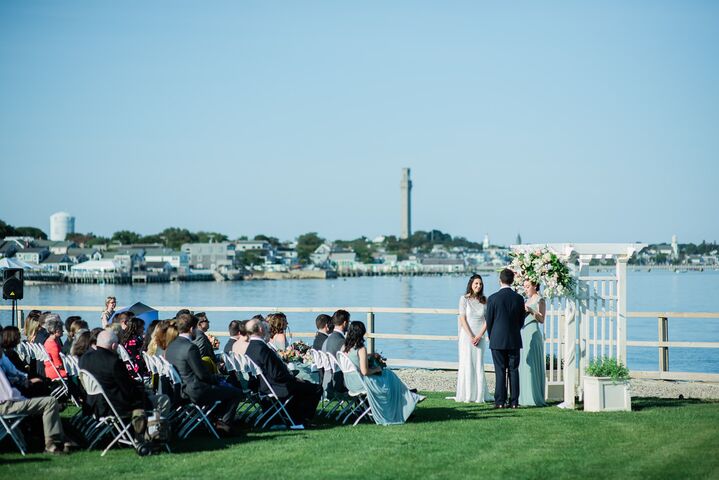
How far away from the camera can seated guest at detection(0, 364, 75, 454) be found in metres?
8.68

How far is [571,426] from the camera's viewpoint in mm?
10172

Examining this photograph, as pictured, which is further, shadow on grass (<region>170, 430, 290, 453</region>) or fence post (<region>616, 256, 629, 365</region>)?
fence post (<region>616, 256, 629, 365</region>)

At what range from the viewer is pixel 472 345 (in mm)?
12438

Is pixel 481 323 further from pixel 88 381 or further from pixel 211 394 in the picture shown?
pixel 88 381

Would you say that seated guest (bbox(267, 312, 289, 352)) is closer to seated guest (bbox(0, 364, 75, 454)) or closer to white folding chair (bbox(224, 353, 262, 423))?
white folding chair (bbox(224, 353, 262, 423))

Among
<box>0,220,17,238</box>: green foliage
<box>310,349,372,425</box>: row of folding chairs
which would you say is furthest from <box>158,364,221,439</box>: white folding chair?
<box>0,220,17,238</box>: green foliage

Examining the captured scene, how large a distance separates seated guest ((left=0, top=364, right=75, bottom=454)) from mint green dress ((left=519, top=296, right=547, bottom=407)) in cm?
624

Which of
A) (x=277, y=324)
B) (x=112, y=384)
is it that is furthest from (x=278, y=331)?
(x=112, y=384)

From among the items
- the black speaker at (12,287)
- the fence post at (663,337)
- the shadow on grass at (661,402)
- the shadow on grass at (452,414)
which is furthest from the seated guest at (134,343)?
the fence post at (663,337)

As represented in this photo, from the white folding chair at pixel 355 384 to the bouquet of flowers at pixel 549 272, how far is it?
2.96 m

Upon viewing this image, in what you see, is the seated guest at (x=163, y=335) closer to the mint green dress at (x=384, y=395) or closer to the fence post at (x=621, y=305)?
the mint green dress at (x=384, y=395)

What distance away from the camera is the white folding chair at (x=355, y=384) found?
1040cm

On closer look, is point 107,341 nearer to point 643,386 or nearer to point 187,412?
point 187,412

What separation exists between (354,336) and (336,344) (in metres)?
0.53
